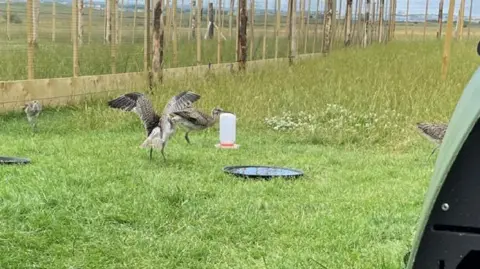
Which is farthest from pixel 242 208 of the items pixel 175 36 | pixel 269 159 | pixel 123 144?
pixel 175 36

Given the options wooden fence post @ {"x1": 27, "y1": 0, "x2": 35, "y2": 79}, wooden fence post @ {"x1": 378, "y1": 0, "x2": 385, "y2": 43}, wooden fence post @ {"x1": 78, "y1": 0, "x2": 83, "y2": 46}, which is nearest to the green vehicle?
wooden fence post @ {"x1": 27, "y1": 0, "x2": 35, "y2": 79}

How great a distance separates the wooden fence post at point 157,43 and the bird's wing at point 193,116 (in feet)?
12.5

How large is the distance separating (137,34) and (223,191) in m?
6.96

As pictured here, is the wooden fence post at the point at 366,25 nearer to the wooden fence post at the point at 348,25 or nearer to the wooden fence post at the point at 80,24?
the wooden fence post at the point at 348,25

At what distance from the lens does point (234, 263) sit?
3.20m

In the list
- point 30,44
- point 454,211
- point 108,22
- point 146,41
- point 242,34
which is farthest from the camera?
point 242,34

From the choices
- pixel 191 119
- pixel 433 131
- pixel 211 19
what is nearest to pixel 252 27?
pixel 211 19

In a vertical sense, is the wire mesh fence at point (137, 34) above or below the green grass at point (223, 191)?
above

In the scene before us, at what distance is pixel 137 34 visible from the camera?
35.9 ft

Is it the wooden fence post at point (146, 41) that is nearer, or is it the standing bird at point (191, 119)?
the standing bird at point (191, 119)

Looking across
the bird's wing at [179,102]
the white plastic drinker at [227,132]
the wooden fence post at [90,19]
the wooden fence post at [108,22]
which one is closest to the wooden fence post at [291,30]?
the wooden fence post at [90,19]

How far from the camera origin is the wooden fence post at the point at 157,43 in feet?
31.0

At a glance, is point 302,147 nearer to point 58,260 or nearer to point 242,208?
point 242,208

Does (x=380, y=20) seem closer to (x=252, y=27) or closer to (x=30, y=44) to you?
(x=252, y=27)
